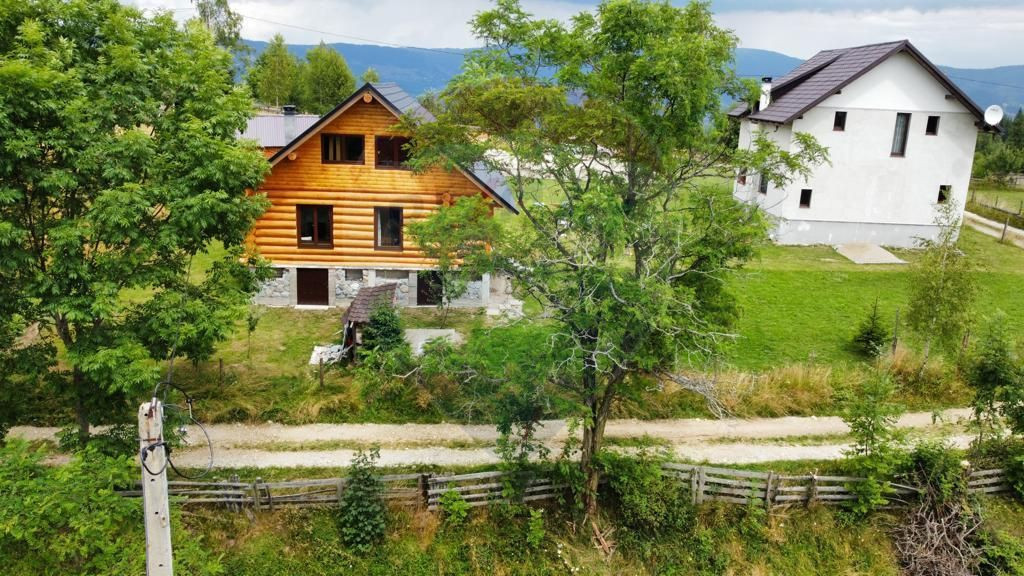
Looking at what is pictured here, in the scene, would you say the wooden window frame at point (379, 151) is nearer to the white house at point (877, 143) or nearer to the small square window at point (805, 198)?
the white house at point (877, 143)

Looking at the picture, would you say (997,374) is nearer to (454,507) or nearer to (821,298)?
(821,298)

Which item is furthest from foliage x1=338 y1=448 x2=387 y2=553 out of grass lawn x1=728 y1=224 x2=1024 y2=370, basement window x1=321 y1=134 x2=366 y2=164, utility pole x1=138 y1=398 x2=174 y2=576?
basement window x1=321 y1=134 x2=366 y2=164

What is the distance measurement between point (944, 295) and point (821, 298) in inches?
340

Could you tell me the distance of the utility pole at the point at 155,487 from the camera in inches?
301

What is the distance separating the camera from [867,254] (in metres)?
34.6

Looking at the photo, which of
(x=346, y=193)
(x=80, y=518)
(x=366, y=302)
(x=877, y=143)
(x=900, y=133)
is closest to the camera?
(x=80, y=518)

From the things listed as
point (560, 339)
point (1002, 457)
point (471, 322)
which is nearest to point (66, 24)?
point (560, 339)

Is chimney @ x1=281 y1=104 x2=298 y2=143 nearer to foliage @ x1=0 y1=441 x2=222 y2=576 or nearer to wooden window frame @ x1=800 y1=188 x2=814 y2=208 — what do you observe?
foliage @ x1=0 y1=441 x2=222 y2=576

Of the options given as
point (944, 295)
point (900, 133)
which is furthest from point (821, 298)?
point (900, 133)

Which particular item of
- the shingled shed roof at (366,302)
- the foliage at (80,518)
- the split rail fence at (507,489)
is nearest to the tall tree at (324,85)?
the shingled shed roof at (366,302)

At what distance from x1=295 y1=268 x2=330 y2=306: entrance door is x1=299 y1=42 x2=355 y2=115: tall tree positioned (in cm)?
3983

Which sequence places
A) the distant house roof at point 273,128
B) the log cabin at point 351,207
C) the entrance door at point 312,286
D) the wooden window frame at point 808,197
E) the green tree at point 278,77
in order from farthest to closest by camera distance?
the green tree at point 278,77, the wooden window frame at point 808,197, the distant house roof at point 273,128, the entrance door at point 312,286, the log cabin at point 351,207

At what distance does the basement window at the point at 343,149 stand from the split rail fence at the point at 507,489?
12541mm

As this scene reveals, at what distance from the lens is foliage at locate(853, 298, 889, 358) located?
23233 mm
